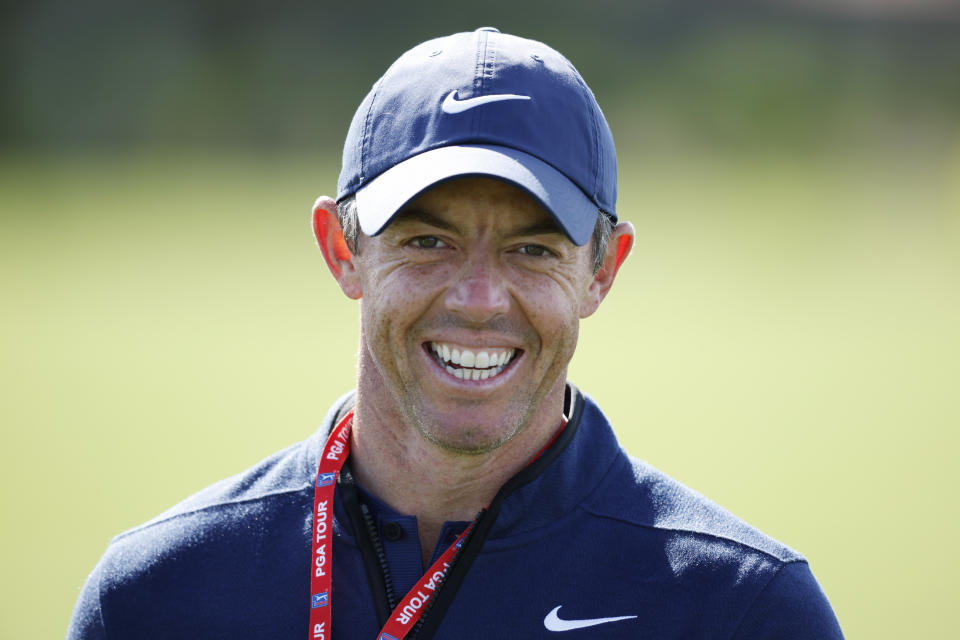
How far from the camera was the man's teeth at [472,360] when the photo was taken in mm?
1698

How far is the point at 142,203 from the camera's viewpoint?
14695mm

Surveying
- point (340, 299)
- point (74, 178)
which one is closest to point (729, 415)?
point (340, 299)

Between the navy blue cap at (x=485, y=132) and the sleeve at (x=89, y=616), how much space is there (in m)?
0.73

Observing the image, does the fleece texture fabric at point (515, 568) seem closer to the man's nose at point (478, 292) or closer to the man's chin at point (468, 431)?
the man's chin at point (468, 431)

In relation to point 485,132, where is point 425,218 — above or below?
below

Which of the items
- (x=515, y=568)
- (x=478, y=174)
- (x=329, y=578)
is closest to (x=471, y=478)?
(x=515, y=568)

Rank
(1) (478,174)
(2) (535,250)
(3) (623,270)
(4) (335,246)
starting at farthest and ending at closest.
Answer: (3) (623,270), (4) (335,246), (2) (535,250), (1) (478,174)

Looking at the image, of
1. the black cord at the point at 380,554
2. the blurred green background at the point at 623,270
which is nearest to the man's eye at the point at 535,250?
the black cord at the point at 380,554

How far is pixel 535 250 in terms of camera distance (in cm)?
173

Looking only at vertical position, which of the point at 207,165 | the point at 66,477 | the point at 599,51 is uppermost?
the point at 599,51

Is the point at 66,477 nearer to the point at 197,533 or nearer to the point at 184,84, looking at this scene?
the point at 197,533

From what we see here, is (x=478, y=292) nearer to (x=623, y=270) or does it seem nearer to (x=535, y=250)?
(x=535, y=250)

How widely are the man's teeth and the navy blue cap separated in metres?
0.21

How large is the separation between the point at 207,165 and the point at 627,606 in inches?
575
